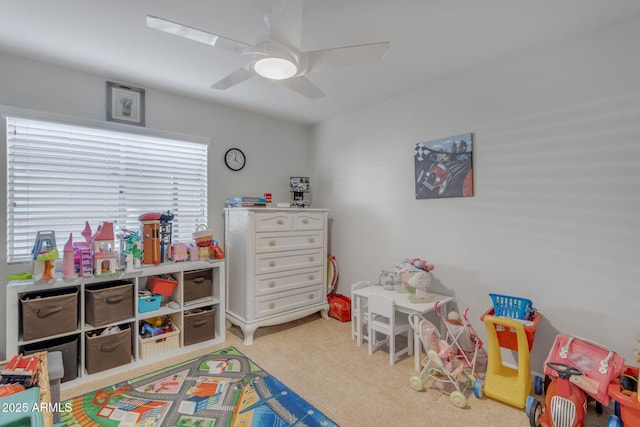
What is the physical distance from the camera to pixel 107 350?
2.45m

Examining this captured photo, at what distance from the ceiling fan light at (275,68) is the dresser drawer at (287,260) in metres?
1.78

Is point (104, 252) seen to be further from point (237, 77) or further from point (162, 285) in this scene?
point (237, 77)

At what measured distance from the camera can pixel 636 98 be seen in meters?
1.95

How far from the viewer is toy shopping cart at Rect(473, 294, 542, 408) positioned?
2.05 m

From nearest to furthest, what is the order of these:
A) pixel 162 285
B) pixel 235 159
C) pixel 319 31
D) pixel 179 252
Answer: pixel 319 31 → pixel 162 285 → pixel 179 252 → pixel 235 159

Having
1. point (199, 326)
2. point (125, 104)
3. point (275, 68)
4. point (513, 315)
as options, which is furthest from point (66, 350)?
point (513, 315)

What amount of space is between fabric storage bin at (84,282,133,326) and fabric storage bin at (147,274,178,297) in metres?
0.25

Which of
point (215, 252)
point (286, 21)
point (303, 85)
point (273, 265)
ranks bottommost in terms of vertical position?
point (273, 265)

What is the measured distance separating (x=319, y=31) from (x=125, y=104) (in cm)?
199

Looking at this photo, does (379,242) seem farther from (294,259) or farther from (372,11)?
(372,11)

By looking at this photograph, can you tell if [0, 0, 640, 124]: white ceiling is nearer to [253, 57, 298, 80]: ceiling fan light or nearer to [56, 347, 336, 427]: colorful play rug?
[253, 57, 298, 80]: ceiling fan light

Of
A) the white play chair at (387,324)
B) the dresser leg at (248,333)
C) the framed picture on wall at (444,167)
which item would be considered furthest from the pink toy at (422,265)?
the dresser leg at (248,333)

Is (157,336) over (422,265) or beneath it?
beneath

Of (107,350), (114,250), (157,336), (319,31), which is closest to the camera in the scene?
(319,31)
